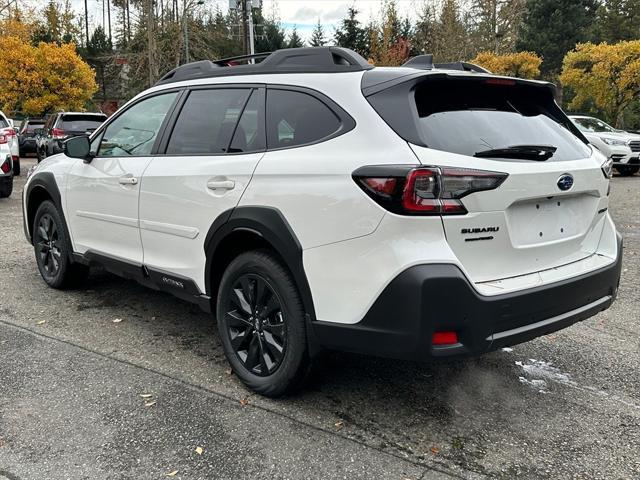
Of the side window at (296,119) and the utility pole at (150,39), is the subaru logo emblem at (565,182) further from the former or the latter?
the utility pole at (150,39)

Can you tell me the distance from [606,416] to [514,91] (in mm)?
1796

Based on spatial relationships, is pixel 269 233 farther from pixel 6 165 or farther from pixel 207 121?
pixel 6 165

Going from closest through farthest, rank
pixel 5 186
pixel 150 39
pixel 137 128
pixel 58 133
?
Answer: 1. pixel 137 128
2. pixel 5 186
3. pixel 58 133
4. pixel 150 39

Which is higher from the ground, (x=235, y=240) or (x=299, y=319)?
(x=235, y=240)

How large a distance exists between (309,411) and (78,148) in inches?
107

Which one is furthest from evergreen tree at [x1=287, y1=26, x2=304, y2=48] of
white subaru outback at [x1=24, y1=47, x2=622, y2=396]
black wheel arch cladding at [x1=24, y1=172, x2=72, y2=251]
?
white subaru outback at [x1=24, y1=47, x2=622, y2=396]

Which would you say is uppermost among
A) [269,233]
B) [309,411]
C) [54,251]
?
[269,233]

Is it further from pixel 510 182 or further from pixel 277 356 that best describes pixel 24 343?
pixel 510 182

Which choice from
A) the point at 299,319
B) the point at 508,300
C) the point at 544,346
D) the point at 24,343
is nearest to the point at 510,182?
the point at 508,300

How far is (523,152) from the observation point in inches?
109

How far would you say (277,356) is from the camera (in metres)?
3.09

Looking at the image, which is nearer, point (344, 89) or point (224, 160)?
point (344, 89)

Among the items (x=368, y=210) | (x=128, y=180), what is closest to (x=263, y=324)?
(x=368, y=210)

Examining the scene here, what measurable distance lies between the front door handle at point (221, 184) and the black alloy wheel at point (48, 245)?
2.38 meters
